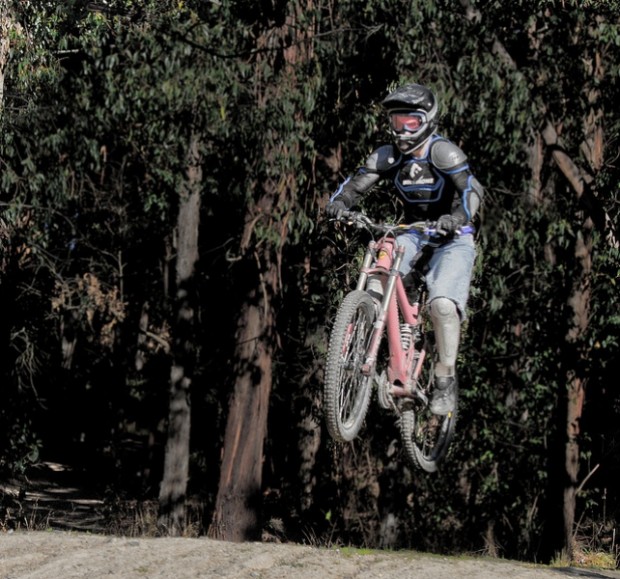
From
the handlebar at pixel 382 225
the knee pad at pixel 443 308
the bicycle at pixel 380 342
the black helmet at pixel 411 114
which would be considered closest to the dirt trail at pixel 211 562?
the bicycle at pixel 380 342

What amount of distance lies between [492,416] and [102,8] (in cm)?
1000

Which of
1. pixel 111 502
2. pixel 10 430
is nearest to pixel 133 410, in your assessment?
pixel 111 502

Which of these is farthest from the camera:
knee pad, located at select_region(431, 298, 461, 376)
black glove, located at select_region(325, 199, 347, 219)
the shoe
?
the shoe

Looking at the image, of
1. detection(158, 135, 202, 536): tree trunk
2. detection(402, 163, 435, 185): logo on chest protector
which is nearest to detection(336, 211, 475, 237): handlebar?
detection(402, 163, 435, 185): logo on chest protector

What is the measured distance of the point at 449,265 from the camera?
8.90 m

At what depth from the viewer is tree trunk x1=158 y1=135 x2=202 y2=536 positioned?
2150 cm

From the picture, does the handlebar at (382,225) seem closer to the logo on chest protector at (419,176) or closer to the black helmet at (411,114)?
the logo on chest protector at (419,176)

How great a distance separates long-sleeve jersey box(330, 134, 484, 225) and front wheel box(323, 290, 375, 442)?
846 millimetres

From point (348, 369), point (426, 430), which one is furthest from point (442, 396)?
point (426, 430)

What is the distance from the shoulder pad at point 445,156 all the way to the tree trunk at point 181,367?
38.9 feet

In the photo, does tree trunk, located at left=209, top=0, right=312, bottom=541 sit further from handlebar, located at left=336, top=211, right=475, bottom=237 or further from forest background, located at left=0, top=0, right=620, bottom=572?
handlebar, located at left=336, top=211, right=475, bottom=237

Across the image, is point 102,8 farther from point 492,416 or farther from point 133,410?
point 133,410

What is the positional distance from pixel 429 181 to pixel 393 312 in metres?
0.98

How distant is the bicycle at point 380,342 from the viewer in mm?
8109
